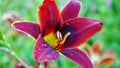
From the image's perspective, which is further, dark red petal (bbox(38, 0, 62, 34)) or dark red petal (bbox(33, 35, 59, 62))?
dark red petal (bbox(38, 0, 62, 34))

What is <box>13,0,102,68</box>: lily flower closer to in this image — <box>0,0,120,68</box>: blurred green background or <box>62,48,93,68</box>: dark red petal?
<box>62,48,93,68</box>: dark red petal

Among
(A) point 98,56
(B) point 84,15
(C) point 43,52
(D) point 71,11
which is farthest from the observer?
(B) point 84,15

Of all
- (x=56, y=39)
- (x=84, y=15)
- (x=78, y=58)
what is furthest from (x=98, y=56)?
(x=78, y=58)

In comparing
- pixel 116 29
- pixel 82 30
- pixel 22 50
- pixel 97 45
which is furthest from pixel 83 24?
pixel 116 29

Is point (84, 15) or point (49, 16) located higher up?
point (49, 16)

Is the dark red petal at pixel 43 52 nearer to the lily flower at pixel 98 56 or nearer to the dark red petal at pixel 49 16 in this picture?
the dark red petal at pixel 49 16

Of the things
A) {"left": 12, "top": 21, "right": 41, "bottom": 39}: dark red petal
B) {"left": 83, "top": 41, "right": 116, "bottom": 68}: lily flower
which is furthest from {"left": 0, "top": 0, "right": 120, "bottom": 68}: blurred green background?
{"left": 12, "top": 21, "right": 41, "bottom": 39}: dark red petal

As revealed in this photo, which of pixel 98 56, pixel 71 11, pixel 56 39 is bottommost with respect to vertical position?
pixel 98 56

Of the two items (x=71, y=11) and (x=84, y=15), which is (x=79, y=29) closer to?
(x=71, y=11)
